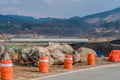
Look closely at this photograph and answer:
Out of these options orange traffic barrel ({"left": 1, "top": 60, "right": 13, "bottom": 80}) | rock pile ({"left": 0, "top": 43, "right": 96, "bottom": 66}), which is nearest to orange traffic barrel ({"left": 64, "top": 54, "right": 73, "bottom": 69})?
rock pile ({"left": 0, "top": 43, "right": 96, "bottom": 66})

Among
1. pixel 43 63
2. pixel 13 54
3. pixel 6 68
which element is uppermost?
pixel 13 54

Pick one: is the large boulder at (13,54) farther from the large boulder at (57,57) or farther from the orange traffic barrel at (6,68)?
the orange traffic barrel at (6,68)

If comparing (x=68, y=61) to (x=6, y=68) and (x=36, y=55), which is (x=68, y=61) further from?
(x=6, y=68)

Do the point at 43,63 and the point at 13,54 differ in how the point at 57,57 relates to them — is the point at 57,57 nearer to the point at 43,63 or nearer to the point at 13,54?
the point at 13,54

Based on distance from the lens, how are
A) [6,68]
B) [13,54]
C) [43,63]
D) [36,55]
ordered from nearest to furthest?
[6,68] → [43,63] → [36,55] → [13,54]

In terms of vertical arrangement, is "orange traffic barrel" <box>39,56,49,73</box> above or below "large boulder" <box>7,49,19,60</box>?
below

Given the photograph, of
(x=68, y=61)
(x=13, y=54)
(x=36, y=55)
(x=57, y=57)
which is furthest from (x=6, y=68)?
(x=13, y=54)

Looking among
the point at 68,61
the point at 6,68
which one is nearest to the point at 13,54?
the point at 68,61

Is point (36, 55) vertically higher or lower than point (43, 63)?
higher

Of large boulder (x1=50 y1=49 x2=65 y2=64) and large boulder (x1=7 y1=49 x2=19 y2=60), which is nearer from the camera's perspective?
large boulder (x1=50 y1=49 x2=65 y2=64)


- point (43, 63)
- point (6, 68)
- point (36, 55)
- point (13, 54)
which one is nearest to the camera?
point (6, 68)

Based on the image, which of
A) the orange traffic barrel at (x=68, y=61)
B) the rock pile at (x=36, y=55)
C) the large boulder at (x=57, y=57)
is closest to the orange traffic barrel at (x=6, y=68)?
the orange traffic barrel at (x=68, y=61)

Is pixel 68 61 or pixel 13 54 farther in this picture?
pixel 13 54

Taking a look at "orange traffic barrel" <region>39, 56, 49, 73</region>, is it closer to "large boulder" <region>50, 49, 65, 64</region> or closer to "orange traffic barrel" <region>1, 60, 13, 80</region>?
"orange traffic barrel" <region>1, 60, 13, 80</region>
